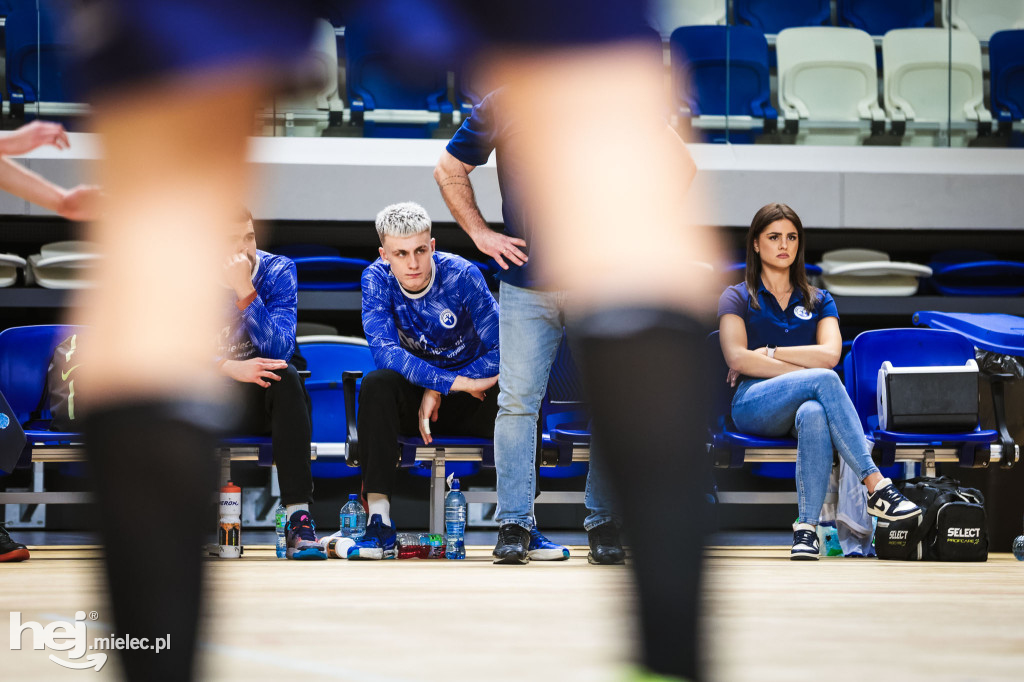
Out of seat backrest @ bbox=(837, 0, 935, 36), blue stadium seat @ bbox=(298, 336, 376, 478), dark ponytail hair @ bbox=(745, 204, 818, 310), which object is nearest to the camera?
dark ponytail hair @ bbox=(745, 204, 818, 310)

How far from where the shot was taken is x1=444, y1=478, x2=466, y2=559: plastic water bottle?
9.94ft

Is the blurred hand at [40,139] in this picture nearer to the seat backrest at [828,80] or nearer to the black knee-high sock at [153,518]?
the black knee-high sock at [153,518]

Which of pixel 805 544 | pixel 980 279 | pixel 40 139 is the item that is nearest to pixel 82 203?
pixel 40 139

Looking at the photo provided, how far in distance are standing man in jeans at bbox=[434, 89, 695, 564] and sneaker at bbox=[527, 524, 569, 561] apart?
4cm

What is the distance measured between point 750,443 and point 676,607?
2.86 meters

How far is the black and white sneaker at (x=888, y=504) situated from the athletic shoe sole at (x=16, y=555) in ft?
7.55

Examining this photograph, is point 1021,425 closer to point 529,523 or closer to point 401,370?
point 529,523

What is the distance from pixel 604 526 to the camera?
2.73m

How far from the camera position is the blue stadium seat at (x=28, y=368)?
3.53 meters

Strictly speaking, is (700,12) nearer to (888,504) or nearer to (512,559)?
(888,504)

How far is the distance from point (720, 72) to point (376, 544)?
132 inches

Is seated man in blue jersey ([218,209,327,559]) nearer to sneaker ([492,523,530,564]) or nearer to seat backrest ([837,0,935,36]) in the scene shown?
→ sneaker ([492,523,530,564])

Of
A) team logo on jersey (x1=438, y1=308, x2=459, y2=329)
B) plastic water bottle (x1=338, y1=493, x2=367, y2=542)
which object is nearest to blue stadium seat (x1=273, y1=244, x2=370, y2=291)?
team logo on jersey (x1=438, y1=308, x2=459, y2=329)

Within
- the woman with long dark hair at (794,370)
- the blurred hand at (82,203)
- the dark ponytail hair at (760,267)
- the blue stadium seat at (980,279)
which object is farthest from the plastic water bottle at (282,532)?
the blue stadium seat at (980,279)
